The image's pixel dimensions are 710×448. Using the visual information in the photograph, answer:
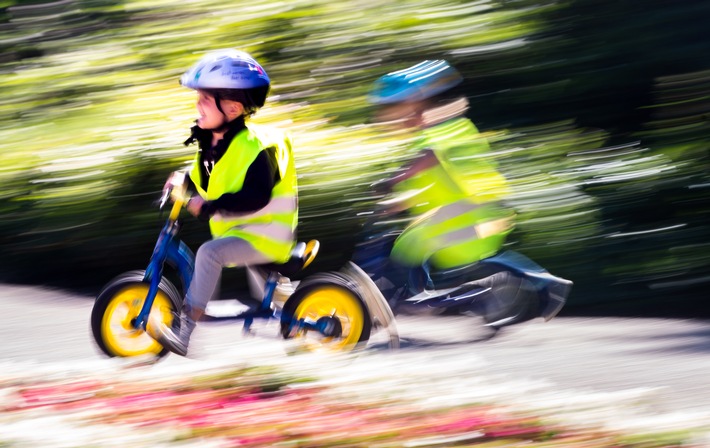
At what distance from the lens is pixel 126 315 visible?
4695mm

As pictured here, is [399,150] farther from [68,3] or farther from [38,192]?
[68,3]

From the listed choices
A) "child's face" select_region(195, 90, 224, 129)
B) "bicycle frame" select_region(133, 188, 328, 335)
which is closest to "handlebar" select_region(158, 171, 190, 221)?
"bicycle frame" select_region(133, 188, 328, 335)

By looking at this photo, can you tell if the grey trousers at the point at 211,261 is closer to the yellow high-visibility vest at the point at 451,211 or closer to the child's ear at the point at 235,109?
the child's ear at the point at 235,109

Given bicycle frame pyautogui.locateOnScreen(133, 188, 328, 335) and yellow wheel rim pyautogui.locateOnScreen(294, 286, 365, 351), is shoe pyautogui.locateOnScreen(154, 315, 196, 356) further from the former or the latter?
yellow wheel rim pyautogui.locateOnScreen(294, 286, 365, 351)

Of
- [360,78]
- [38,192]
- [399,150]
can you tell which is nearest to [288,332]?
[399,150]

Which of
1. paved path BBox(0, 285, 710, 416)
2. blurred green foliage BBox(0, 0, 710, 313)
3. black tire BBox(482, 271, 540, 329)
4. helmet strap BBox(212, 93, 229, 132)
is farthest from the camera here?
blurred green foliage BBox(0, 0, 710, 313)

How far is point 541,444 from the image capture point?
328cm

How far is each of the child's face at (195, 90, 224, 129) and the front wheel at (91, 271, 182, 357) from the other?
74 cm

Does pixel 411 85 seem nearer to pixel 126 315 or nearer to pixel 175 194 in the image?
pixel 175 194

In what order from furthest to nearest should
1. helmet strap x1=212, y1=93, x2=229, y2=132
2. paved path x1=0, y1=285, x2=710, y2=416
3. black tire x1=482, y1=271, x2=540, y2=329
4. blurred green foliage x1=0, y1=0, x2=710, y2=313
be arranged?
blurred green foliage x1=0, y1=0, x2=710, y2=313 → black tire x1=482, y1=271, x2=540, y2=329 → helmet strap x1=212, y1=93, x2=229, y2=132 → paved path x1=0, y1=285, x2=710, y2=416

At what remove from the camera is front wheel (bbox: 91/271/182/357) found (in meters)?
4.64

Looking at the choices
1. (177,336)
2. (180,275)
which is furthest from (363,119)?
(177,336)

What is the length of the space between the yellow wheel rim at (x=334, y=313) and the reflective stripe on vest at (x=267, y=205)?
0.77 ft

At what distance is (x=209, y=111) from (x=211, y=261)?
675 mm
